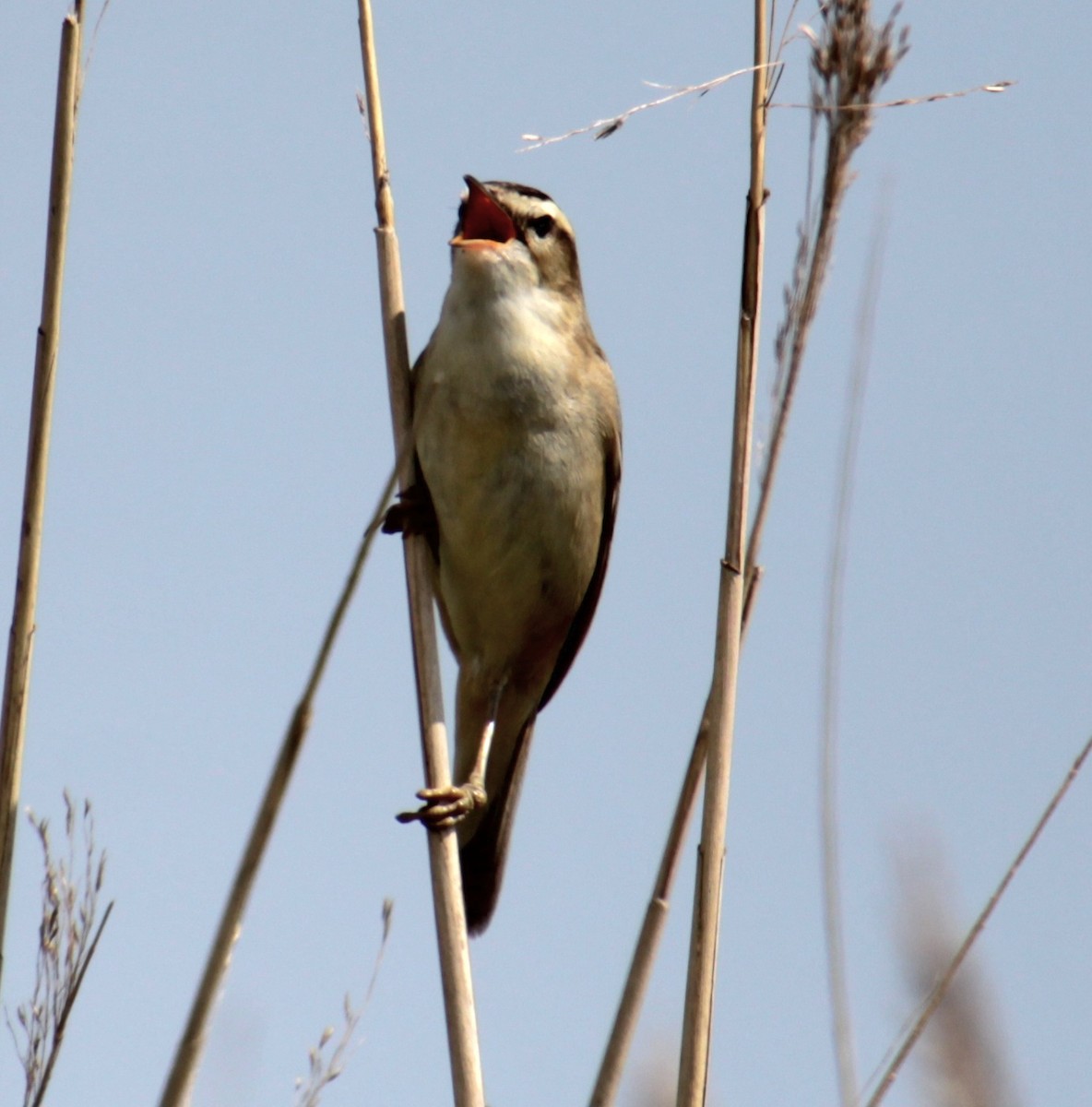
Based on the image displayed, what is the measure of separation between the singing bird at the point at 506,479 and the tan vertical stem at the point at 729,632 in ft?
2.86

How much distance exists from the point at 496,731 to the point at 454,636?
263 millimetres

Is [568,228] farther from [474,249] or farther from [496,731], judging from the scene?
[496,731]

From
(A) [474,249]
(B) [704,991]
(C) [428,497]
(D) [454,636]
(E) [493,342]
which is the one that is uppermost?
(A) [474,249]

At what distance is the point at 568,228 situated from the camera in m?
3.55

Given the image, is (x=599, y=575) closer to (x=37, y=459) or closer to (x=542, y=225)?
(x=542, y=225)

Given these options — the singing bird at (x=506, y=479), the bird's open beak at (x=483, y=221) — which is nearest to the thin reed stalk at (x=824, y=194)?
the singing bird at (x=506, y=479)

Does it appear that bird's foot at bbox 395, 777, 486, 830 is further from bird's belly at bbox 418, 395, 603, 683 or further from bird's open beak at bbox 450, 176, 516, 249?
bird's open beak at bbox 450, 176, 516, 249

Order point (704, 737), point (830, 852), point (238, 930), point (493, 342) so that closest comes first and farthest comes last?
point (238, 930) → point (830, 852) → point (704, 737) → point (493, 342)

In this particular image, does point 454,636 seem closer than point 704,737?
No

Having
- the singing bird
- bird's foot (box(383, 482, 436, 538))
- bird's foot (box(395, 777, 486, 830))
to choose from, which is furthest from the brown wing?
bird's foot (box(395, 777, 486, 830))

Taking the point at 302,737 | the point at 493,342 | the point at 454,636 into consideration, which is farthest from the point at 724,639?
the point at 454,636

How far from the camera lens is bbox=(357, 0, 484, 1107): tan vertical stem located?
1.84 metres

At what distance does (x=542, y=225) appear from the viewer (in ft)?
11.2

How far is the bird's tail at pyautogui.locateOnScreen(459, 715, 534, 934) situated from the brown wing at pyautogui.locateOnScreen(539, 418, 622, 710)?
29 centimetres
